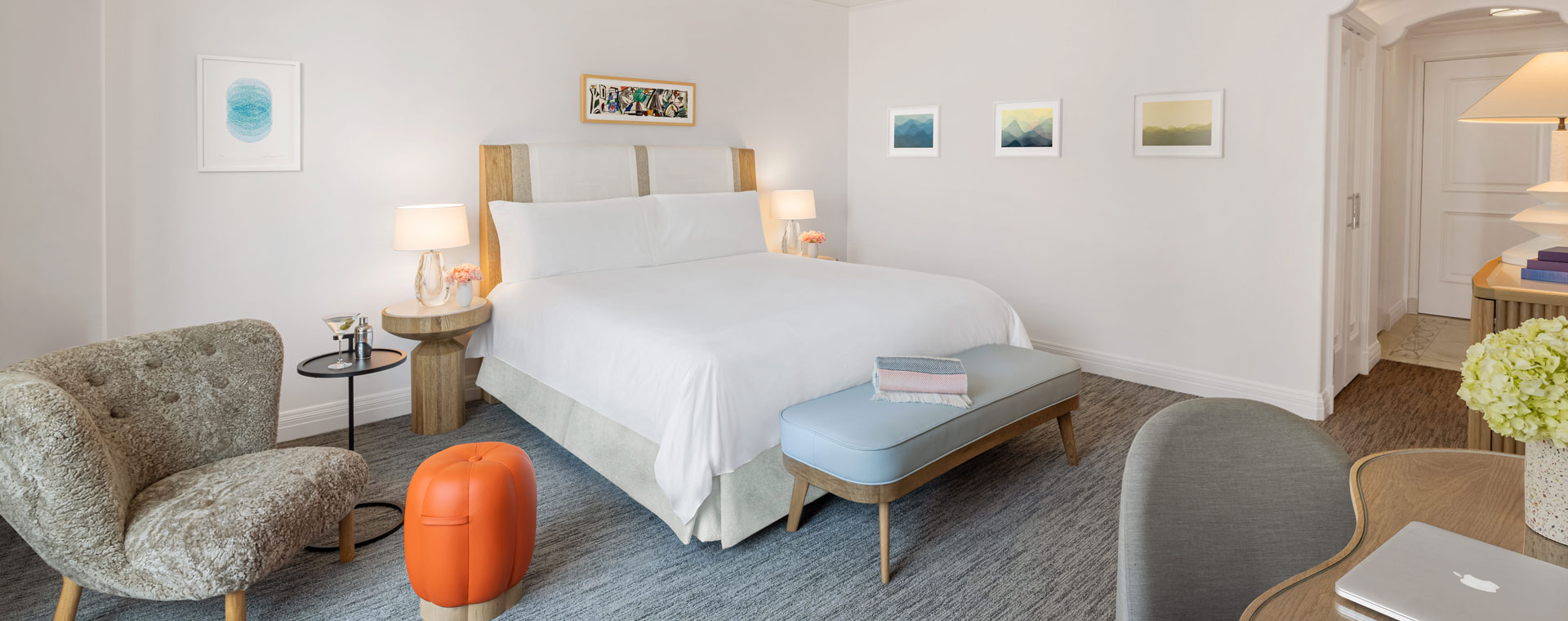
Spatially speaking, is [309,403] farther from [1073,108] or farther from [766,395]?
[1073,108]

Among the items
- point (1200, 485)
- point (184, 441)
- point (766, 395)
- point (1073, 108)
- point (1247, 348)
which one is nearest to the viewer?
point (1200, 485)

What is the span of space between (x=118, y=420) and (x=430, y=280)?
1673mm

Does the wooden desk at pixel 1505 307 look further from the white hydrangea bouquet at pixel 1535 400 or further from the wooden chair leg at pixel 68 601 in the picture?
the wooden chair leg at pixel 68 601

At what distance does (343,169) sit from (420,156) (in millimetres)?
373

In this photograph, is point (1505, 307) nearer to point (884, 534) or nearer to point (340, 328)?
point (884, 534)

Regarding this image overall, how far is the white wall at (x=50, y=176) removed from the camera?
2.84m

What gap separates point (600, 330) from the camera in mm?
3047

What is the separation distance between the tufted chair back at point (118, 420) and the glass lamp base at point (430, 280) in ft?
4.00

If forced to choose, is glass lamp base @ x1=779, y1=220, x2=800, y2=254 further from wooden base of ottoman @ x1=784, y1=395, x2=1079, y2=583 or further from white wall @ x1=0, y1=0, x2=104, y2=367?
white wall @ x1=0, y1=0, x2=104, y2=367

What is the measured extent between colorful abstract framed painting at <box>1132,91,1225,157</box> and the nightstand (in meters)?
3.71

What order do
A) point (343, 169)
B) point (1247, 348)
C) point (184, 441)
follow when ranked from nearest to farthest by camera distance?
1. point (184, 441)
2. point (343, 169)
3. point (1247, 348)

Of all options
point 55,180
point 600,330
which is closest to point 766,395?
point 600,330

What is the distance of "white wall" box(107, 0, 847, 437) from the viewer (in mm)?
3299

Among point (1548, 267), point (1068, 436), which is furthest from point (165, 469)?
point (1548, 267)
